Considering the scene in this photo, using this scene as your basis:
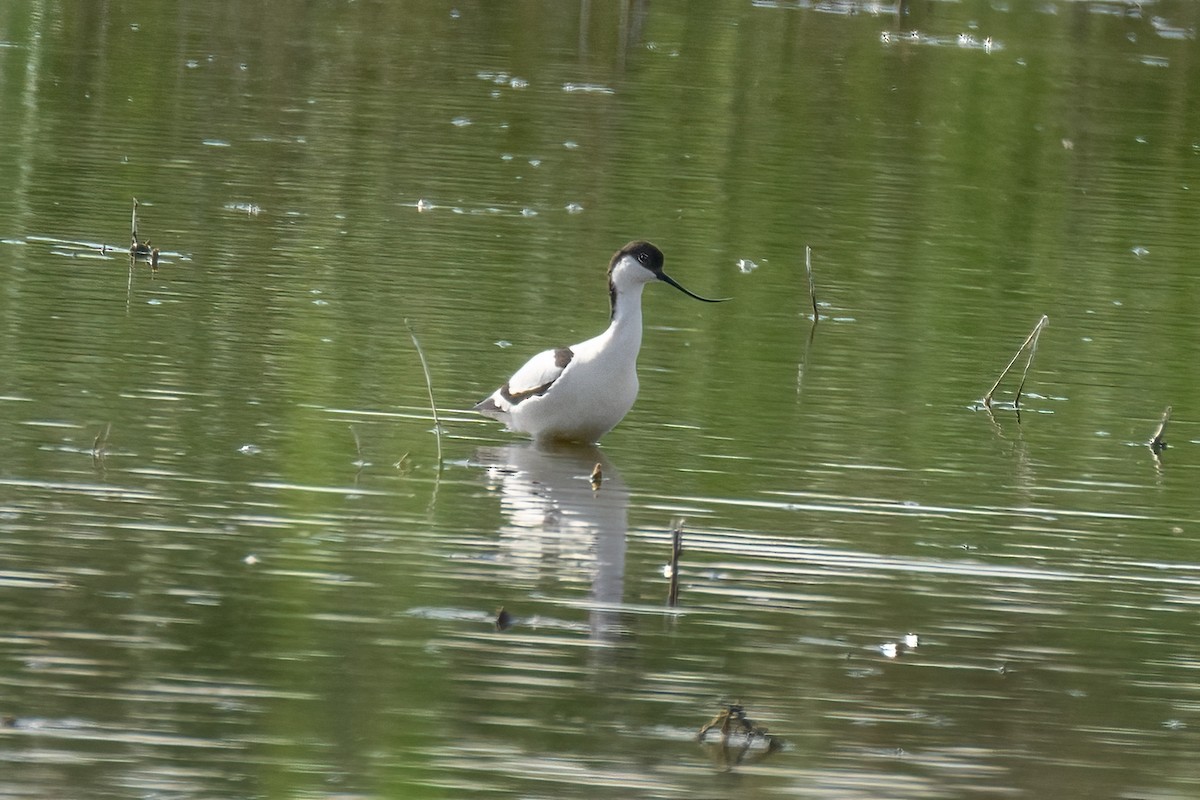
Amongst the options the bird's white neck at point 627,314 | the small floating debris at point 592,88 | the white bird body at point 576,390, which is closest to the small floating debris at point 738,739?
the white bird body at point 576,390

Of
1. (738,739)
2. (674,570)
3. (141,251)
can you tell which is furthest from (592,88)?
(738,739)

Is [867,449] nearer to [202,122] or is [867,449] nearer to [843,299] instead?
[843,299]

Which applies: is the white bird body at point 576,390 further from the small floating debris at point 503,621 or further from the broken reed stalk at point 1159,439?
the small floating debris at point 503,621

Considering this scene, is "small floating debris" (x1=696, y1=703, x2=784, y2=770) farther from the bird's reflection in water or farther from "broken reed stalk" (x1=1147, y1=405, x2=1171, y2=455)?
"broken reed stalk" (x1=1147, y1=405, x2=1171, y2=455)

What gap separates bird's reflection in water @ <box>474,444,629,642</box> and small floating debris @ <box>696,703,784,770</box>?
3.65ft

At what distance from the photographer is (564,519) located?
9625 millimetres

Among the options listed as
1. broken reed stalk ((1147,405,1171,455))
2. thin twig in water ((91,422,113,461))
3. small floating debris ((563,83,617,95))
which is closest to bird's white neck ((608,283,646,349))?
thin twig in water ((91,422,113,461))

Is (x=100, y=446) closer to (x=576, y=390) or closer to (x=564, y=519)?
(x=564, y=519)

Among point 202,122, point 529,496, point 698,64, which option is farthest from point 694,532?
point 698,64

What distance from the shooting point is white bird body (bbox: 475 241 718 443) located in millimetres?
11117

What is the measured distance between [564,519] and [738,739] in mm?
3018

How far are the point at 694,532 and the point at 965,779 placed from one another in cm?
302

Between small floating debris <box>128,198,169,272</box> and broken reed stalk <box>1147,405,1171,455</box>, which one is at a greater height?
small floating debris <box>128,198,169,272</box>

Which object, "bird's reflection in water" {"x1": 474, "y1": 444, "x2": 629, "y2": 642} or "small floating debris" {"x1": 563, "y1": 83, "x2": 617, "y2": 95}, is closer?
"bird's reflection in water" {"x1": 474, "y1": 444, "x2": 629, "y2": 642}
